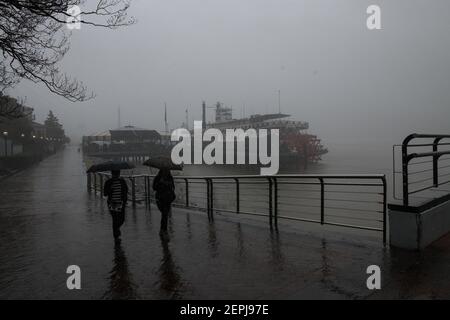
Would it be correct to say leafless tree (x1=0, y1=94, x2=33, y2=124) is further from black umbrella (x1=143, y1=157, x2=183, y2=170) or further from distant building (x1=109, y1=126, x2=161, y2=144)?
distant building (x1=109, y1=126, x2=161, y2=144)

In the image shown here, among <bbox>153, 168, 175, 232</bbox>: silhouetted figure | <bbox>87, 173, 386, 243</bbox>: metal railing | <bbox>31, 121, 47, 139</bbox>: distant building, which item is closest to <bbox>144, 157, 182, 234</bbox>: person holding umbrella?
<bbox>153, 168, 175, 232</bbox>: silhouetted figure

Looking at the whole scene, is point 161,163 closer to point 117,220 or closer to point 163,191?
point 163,191

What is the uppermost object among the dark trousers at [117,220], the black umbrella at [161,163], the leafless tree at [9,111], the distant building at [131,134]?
the distant building at [131,134]

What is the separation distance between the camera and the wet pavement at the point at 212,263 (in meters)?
4.59

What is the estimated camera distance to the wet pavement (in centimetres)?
459

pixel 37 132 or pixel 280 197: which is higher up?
pixel 37 132

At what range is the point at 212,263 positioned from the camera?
572cm

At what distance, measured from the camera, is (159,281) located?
500 cm

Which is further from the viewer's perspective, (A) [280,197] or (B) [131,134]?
(B) [131,134]

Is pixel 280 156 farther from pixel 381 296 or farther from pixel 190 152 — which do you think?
pixel 381 296

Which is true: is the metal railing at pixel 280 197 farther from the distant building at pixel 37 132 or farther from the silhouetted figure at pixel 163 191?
the distant building at pixel 37 132

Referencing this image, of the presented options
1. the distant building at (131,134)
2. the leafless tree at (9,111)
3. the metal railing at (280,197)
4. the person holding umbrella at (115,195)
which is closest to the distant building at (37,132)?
the distant building at (131,134)

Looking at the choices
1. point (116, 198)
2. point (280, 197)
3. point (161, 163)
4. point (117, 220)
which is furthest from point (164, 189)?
point (280, 197)

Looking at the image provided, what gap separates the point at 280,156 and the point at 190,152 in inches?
1246
